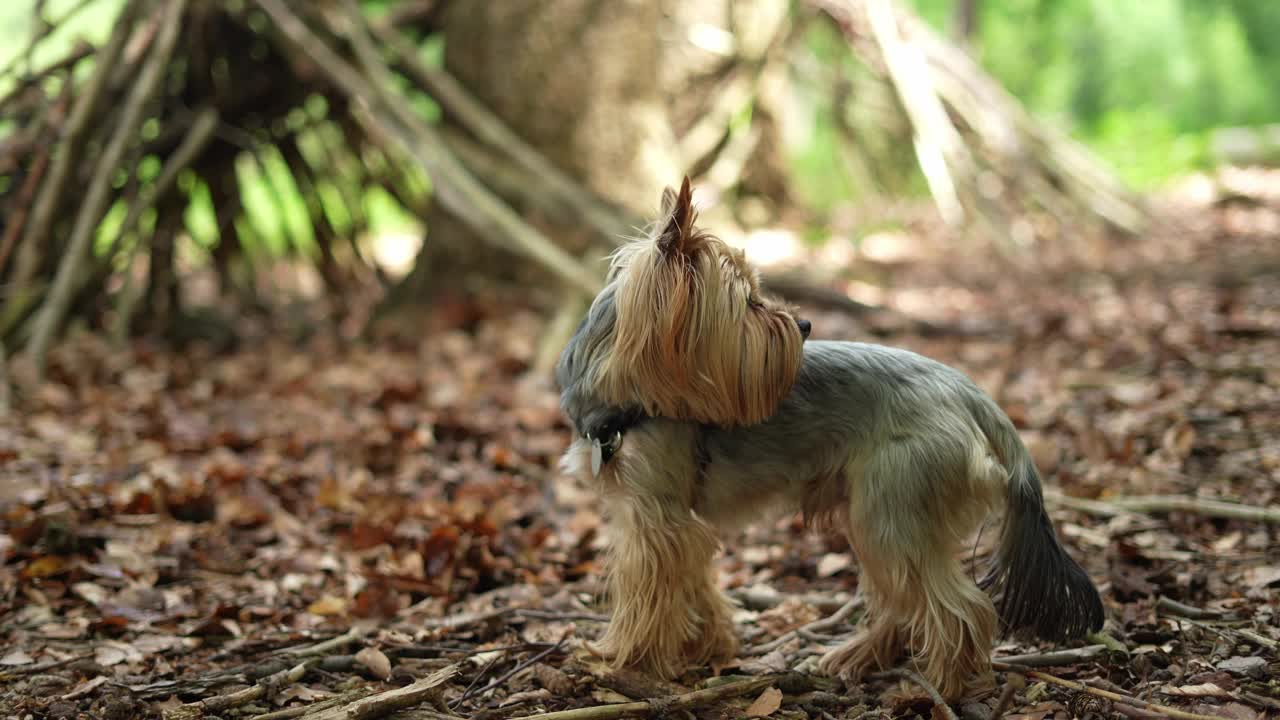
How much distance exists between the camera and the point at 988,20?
1567 cm

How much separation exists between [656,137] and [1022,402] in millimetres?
3793

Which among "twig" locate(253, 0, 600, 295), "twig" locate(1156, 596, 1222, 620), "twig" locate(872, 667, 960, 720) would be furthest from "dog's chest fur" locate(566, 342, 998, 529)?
"twig" locate(253, 0, 600, 295)

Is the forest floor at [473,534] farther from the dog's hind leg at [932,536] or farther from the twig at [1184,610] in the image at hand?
the dog's hind leg at [932,536]

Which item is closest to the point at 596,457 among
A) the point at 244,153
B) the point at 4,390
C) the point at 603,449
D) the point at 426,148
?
the point at 603,449

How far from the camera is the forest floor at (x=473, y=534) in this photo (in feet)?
10.6

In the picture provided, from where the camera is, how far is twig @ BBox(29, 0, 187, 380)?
652 cm

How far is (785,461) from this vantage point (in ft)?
10.8

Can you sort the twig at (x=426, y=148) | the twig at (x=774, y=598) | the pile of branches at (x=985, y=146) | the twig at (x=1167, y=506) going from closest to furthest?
1. the twig at (x=774, y=598)
2. the twig at (x=1167, y=506)
3. the twig at (x=426, y=148)
4. the pile of branches at (x=985, y=146)

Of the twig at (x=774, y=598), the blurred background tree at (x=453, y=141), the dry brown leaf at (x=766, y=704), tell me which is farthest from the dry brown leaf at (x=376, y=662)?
the blurred background tree at (x=453, y=141)

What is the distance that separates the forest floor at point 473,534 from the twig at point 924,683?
0.03 m

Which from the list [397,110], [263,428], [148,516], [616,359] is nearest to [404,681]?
[616,359]

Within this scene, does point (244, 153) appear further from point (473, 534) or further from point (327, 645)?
point (327, 645)

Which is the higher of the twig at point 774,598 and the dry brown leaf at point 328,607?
the twig at point 774,598

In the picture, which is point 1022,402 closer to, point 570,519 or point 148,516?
point 570,519
